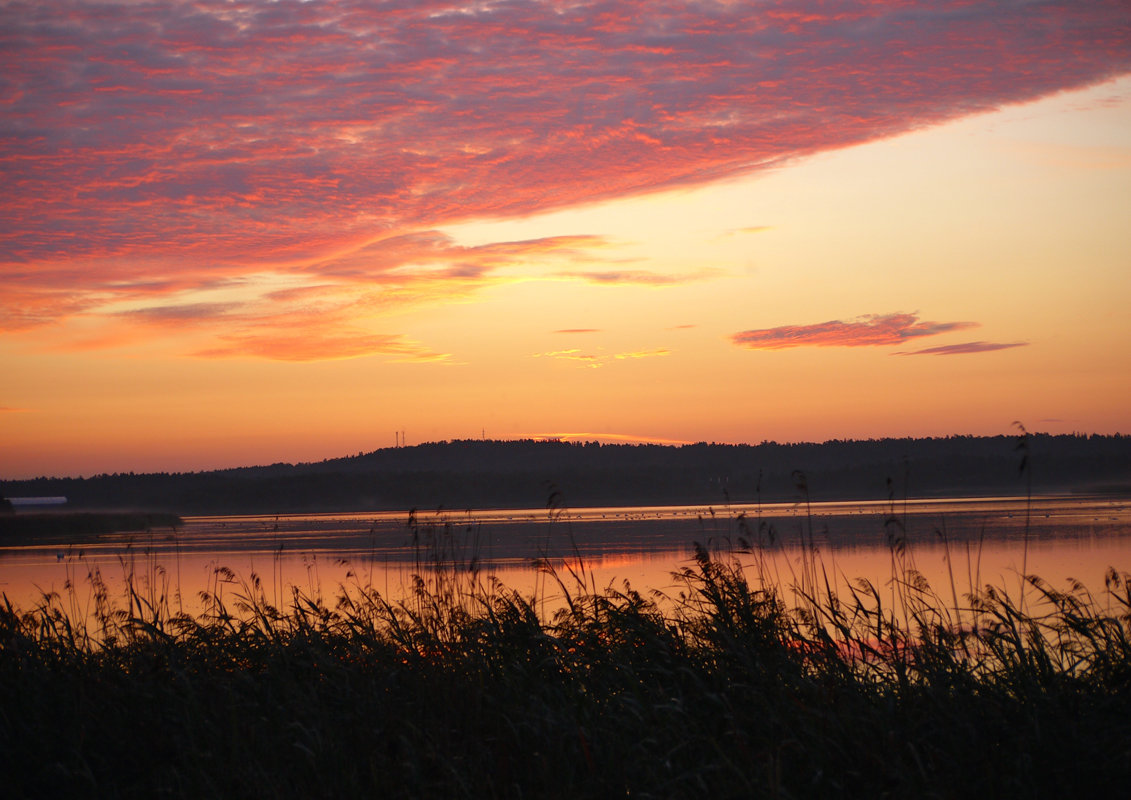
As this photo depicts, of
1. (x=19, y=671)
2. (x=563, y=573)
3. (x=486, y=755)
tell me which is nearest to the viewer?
(x=486, y=755)

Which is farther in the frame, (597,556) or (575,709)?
(597,556)

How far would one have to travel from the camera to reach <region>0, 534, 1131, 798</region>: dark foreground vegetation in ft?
19.4

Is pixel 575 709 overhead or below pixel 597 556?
overhead

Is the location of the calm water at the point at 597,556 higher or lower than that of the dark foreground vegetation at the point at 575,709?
lower

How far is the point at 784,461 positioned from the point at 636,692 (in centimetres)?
11855

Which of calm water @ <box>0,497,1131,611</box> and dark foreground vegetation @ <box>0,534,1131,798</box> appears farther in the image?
calm water @ <box>0,497,1131,611</box>

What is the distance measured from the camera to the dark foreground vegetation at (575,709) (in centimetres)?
591

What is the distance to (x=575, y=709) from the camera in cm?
719

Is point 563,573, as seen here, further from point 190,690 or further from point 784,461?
point 784,461

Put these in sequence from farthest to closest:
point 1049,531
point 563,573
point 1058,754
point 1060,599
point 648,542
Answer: point 648,542 < point 1049,531 < point 563,573 < point 1060,599 < point 1058,754

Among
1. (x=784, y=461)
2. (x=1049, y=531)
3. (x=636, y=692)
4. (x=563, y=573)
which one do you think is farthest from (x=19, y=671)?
(x=784, y=461)

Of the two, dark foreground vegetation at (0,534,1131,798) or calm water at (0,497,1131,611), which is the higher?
dark foreground vegetation at (0,534,1131,798)

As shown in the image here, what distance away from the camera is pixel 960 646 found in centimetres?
752

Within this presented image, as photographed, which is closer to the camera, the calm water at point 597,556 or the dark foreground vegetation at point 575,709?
the dark foreground vegetation at point 575,709
